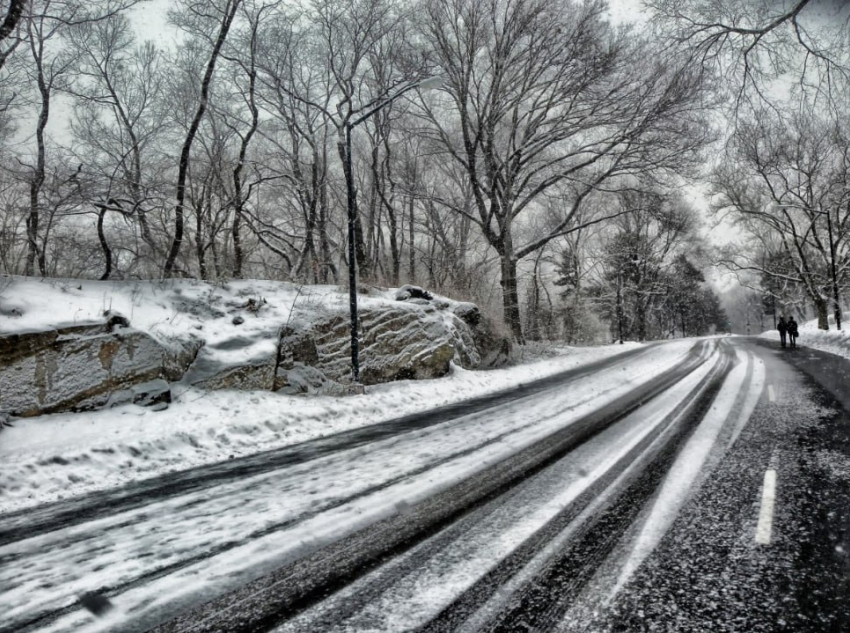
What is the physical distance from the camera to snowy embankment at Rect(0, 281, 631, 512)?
5543 millimetres

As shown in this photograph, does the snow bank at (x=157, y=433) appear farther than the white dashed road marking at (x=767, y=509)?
Yes

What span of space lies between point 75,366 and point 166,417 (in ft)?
5.24

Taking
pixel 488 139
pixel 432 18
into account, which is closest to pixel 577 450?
pixel 488 139

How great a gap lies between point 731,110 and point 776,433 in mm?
8704

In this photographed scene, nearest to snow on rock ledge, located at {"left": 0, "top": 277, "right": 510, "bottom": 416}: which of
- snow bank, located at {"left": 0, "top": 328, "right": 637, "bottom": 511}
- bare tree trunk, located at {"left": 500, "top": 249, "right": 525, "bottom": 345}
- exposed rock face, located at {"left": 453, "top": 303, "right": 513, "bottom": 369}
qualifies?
snow bank, located at {"left": 0, "top": 328, "right": 637, "bottom": 511}

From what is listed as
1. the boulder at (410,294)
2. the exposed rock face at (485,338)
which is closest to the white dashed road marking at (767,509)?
the boulder at (410,294)

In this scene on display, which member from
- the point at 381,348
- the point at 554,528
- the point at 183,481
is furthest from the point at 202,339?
the point at 554,528

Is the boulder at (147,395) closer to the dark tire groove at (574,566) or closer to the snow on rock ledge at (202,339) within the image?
the snow on rock ledge at (202,339)

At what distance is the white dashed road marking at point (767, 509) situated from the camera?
294 centimetres

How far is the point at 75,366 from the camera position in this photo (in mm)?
7285

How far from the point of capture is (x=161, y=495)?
4.57 m

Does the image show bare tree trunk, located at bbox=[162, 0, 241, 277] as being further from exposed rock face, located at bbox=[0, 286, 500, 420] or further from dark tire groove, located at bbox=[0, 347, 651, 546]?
dark tire groove, located at bbox=[0, 347, 651, 546]

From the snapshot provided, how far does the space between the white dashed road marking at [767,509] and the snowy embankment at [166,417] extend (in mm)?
5751

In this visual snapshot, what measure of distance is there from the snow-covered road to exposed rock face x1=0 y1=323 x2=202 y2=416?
12.7ft
